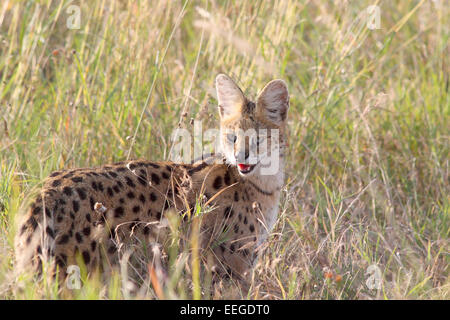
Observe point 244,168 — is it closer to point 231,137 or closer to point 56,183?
point 231,137

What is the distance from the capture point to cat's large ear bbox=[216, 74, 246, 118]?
14.4 feet

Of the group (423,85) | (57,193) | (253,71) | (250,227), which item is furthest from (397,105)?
(57,193)

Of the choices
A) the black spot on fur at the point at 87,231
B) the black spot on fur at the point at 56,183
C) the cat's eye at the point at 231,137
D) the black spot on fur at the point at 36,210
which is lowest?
the black spot on fur at the point at 87,231

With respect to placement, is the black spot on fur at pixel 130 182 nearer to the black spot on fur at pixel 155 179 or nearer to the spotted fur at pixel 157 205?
the spotted fur at pixel 157 205

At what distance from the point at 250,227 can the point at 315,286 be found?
58 centimetres

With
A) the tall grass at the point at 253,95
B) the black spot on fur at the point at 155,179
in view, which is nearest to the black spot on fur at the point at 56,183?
the black spot on fur at the point at 155,179

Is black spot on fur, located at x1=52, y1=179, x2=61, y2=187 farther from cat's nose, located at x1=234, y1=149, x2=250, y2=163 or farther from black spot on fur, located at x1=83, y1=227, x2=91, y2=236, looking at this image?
cat's nose, located at x1=234, y1=149, x2=250, y2=163

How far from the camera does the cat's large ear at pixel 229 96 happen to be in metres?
4.39

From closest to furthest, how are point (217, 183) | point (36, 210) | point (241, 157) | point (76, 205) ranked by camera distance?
1. point (36, 210)
2. point (76, 205)
3. point (241, 157)
4. point (217, 183)

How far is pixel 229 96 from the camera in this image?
4441 mm

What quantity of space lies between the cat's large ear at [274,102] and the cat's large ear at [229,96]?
0.12 meters

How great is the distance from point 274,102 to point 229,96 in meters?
0.28

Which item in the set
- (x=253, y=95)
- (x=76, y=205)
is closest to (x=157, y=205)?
(x=76, y=205)

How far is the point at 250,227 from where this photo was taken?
13.9ft
